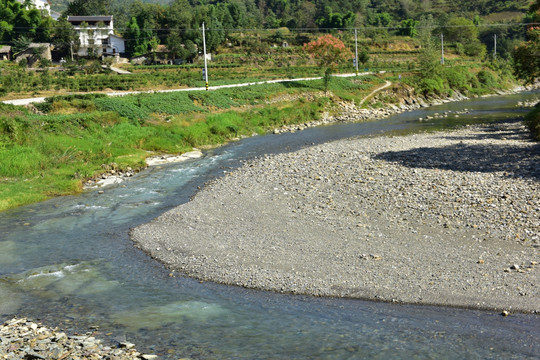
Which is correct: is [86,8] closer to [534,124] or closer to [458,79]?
[458,79]

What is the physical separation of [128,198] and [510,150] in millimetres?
23007

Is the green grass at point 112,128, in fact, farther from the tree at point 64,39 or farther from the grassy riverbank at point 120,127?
the tree at point 64,39

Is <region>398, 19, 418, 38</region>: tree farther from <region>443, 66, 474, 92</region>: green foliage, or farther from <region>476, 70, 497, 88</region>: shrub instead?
<region>443, 66, 474, 92</region>: green foliage

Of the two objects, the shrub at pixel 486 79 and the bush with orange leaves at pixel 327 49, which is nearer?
the bush with orange leaves at pixel 327 49

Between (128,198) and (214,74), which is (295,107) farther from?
(128,198)

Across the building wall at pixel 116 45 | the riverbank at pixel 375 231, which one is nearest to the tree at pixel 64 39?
the building wall at pixel 116 45

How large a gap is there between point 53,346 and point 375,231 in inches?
490

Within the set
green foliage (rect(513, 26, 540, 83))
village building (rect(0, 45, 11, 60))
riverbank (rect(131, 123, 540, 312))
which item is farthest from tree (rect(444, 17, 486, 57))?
riverbank (rect(131, 123, 540, 312))

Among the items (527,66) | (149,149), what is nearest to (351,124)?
(527,66)

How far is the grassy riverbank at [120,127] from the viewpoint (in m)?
33.9

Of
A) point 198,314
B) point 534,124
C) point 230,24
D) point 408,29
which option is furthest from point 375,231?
point 408,29

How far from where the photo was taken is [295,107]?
64.9 m

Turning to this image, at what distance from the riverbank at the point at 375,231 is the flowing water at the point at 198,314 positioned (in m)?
0.84

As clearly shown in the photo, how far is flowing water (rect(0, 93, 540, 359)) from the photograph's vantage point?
13938mm
